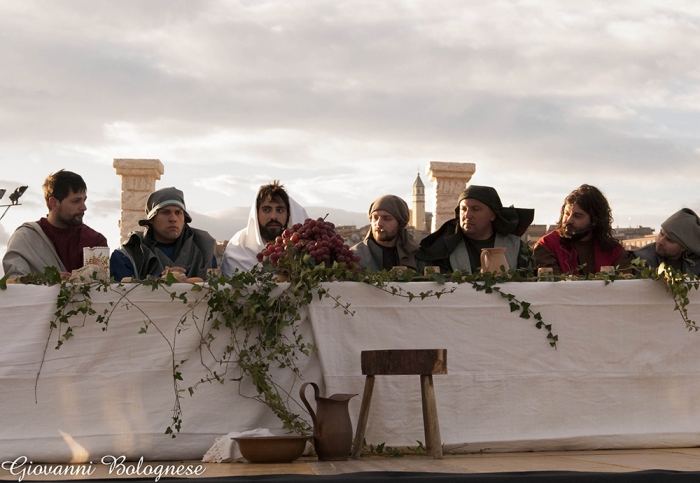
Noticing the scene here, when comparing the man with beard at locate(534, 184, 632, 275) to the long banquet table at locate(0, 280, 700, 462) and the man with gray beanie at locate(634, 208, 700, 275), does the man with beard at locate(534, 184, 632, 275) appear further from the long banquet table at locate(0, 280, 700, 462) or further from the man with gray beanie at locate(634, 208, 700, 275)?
the long banquet table at locate(0, 280, 700, 462)

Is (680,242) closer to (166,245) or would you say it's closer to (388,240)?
(388,240)

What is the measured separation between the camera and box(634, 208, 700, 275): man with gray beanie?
5027 millimetres

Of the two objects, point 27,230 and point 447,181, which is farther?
point 447,181

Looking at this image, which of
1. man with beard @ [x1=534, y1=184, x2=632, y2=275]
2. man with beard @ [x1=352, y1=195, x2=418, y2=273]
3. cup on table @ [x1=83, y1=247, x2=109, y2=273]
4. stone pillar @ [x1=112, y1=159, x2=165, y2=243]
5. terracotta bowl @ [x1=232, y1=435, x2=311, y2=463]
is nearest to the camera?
terracotta bowl @ [x1=232, y1=435, x2=311, y2=463]

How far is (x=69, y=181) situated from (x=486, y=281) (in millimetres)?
2667

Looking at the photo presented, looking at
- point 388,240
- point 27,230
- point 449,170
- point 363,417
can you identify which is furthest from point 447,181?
point 363,417

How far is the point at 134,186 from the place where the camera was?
10203mm

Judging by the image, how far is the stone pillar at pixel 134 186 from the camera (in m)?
10.1

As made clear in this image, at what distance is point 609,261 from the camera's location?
512cm

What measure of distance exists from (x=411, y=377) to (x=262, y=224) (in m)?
1.74

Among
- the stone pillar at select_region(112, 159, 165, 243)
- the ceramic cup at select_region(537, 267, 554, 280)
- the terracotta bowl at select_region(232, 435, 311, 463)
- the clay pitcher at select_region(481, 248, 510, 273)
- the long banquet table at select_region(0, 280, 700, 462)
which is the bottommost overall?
the terracotta bowl at select_region(232, 435, 311, 463)

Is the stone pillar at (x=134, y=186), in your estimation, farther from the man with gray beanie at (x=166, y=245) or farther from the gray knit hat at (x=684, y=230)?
the gray knit hat at (x=684, y=230)

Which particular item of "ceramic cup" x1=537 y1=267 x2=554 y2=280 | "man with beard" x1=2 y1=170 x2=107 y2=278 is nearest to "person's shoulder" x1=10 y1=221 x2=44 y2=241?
"man with beard" x1=2 y1=170 x2=107 y2=278

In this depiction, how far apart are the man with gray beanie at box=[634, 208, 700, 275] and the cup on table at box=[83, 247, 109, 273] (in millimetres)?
3127
